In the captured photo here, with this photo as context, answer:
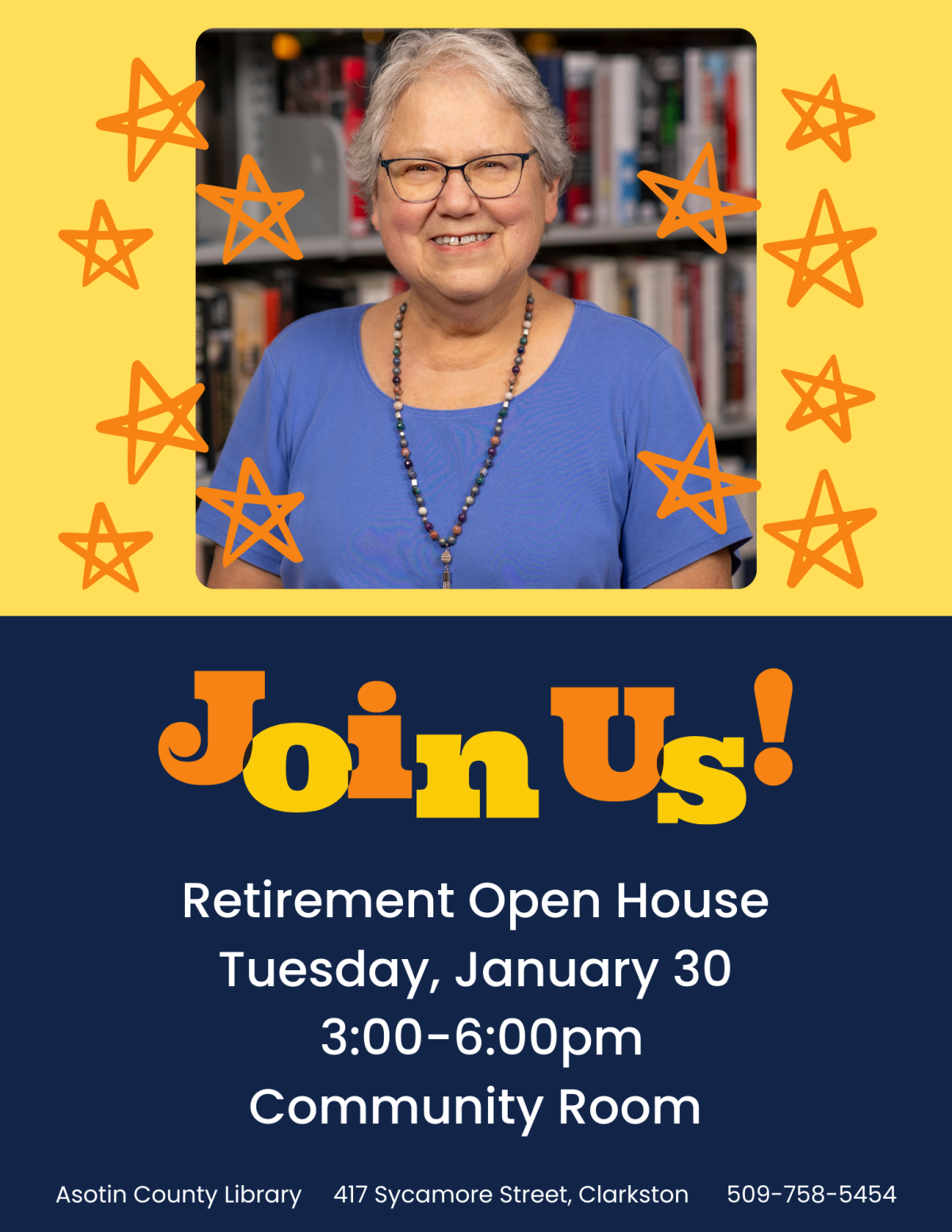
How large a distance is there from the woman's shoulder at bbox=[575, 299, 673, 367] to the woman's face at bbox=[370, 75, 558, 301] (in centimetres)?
11

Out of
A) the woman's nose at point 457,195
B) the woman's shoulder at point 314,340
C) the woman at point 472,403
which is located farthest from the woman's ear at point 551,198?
the woman's shoulder at point 314,340

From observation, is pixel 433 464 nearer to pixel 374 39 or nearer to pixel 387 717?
pixel 387 717

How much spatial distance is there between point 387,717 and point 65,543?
1.12 feet

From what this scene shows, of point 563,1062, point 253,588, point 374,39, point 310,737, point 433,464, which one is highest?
point 374,39

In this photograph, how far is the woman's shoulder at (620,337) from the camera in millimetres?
1344

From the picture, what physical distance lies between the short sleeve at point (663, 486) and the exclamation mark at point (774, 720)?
137 mm

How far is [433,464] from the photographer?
1.34 meters

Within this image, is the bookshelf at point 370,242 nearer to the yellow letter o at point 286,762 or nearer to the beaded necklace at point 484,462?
the beaded necklace at point 484,462

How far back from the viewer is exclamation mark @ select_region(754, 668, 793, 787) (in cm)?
129

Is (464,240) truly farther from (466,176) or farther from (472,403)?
(472,403)

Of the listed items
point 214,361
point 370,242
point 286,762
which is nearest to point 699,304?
point 370,242

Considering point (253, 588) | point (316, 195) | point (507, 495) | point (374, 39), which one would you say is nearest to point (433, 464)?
point (507, 495)

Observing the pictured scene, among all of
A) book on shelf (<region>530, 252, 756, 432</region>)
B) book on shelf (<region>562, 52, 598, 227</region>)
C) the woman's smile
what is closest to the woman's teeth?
the woman's smile

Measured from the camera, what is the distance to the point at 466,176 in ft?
4.14
